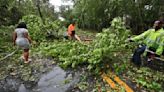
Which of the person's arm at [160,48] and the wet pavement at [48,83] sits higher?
the person's arm at [160,48]

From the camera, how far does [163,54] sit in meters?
9.90

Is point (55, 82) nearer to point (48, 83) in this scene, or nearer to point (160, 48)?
point (48, 83)

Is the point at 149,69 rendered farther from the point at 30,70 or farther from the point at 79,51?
the point at 30,70

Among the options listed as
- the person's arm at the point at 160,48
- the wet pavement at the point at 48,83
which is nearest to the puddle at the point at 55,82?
the wet pavement at the point at 48,83

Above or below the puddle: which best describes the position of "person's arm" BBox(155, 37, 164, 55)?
above

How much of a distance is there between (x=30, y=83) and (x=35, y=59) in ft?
11.2

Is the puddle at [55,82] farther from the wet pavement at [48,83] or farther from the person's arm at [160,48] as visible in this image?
the person's arm at [160,48]

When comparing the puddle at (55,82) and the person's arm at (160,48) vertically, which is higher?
the person's arm at (160,48)

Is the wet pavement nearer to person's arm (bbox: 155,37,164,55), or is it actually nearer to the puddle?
the puddle

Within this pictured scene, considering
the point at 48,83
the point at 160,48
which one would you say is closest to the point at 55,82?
the point at 48,83

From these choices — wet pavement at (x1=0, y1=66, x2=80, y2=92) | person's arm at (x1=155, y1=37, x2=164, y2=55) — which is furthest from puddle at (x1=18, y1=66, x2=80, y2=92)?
person's arm at (x1=155, y1=37, x2=164, y2=55)

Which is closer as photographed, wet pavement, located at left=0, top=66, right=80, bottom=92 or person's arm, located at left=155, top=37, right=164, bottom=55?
wet pavement, located at left=0, top=66, right=80, bottom=92

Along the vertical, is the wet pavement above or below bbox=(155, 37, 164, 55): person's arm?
below

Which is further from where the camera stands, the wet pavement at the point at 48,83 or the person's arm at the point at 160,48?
the person's arm at the point at 160,48
